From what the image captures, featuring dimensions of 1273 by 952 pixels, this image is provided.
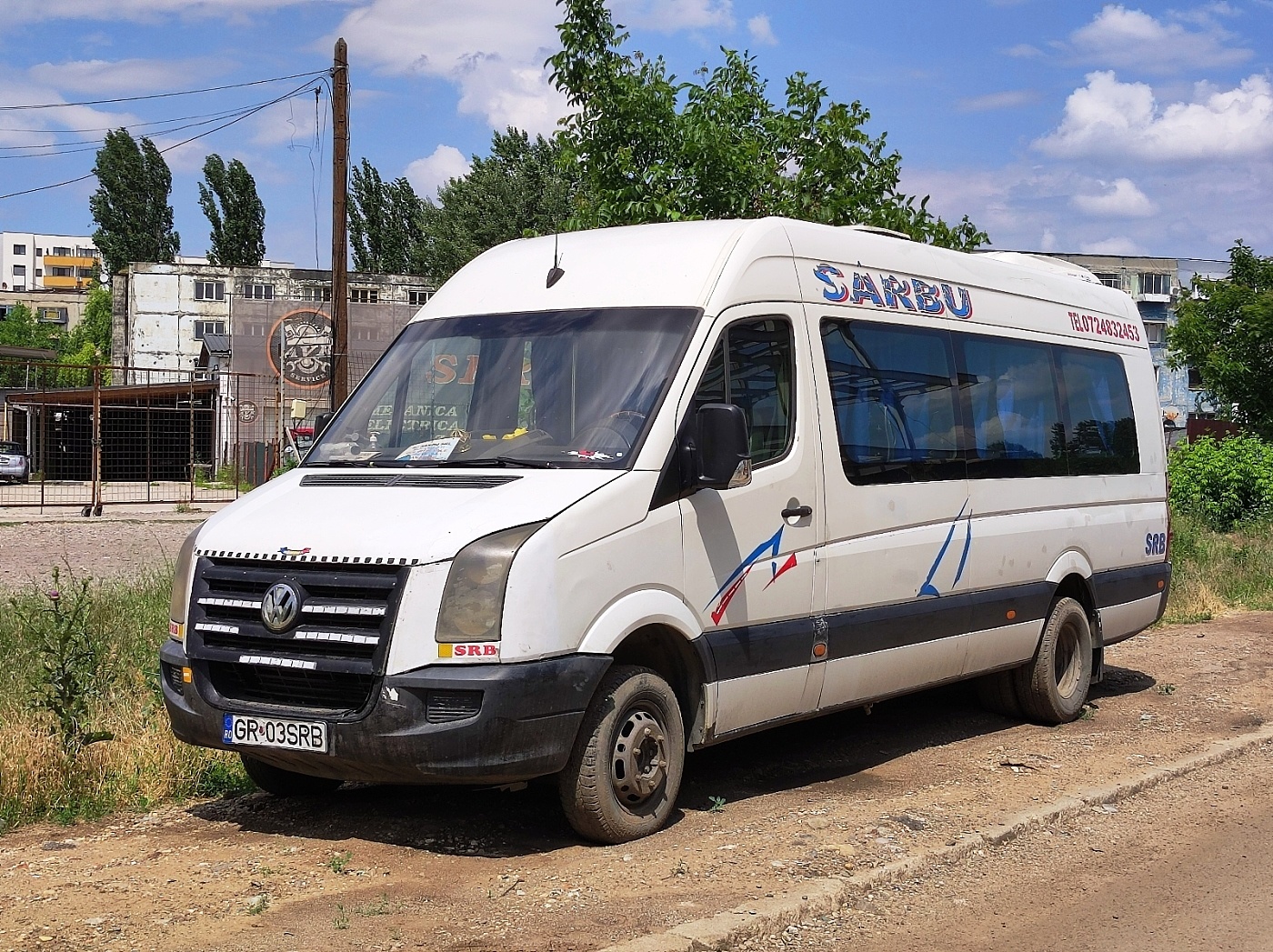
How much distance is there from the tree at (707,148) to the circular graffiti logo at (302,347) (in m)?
36.1

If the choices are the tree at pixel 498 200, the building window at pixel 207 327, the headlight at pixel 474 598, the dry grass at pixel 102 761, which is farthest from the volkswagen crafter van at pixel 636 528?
the building window at pixel 207 327

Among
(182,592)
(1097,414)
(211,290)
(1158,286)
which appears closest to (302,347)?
(211,290)

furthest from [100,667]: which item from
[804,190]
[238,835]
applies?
[804,190]

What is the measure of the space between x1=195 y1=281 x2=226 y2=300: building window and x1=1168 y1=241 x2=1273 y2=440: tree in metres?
50.3

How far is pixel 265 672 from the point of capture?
595 centimetres

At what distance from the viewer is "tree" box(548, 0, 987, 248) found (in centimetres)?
1344

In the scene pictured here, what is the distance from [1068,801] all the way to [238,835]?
3.93 meters

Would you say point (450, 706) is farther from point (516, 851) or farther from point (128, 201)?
point (128, 201)

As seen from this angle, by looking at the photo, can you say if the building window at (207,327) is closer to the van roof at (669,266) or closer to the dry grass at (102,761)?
the dry grass at (102,761)

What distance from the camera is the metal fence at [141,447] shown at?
1096 inches

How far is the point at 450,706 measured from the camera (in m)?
5.62

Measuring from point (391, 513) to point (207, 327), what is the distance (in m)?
71.2

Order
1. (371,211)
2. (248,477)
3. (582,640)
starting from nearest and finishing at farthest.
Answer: (582,640) → (248,477) → (371,211)

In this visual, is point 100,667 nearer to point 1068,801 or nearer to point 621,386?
point 621,386
